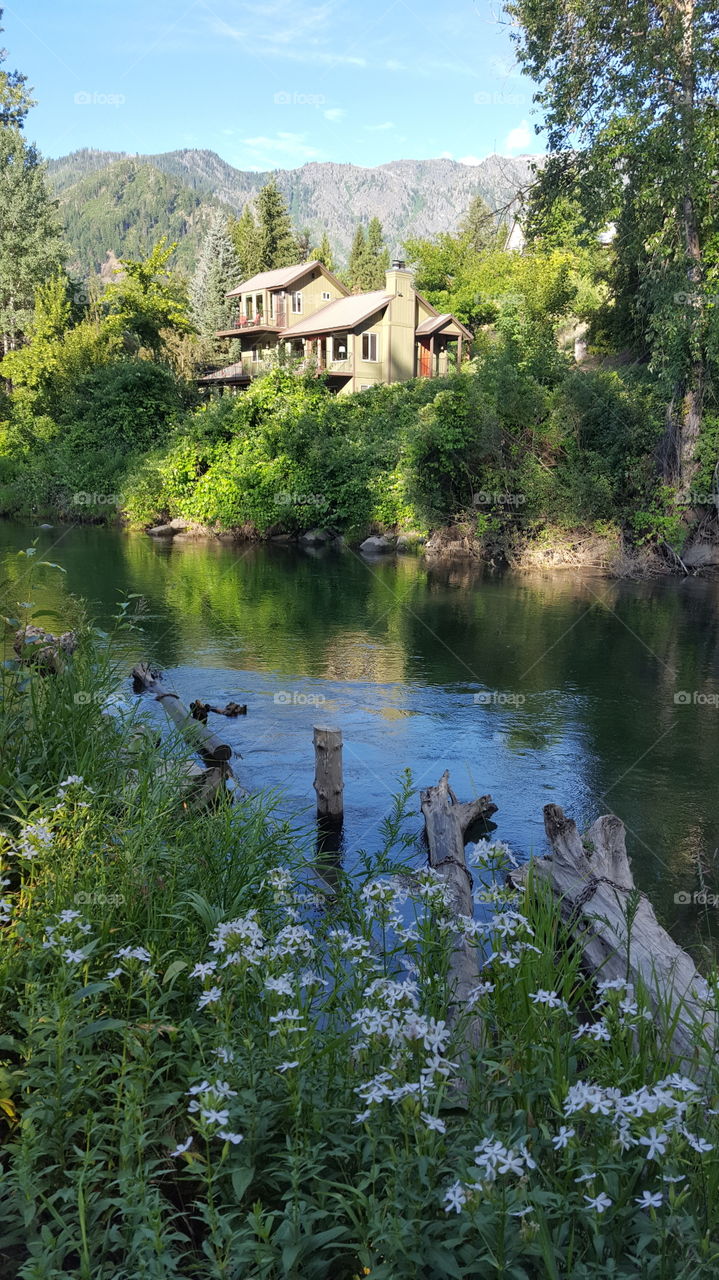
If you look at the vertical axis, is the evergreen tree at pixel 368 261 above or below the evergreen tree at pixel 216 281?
above

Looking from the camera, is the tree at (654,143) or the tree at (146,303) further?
the tree at (146,303)

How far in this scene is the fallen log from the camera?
7.17 meters

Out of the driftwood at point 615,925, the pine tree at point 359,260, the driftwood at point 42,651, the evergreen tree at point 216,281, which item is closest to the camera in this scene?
the driftwood at point 615,925

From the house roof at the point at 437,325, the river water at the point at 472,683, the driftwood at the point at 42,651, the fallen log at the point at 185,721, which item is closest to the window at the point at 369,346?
the house roof at the point at 437,325

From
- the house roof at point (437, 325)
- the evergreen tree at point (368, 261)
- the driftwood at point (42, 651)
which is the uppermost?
the evergreen tree at point (368, 261)

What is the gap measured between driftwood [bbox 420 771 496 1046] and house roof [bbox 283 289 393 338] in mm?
38150

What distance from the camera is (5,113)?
38375mm

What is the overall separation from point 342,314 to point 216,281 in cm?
2449

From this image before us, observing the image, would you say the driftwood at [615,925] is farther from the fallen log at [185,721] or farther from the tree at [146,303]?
the tree at [146,303]

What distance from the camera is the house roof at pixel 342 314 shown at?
140ft

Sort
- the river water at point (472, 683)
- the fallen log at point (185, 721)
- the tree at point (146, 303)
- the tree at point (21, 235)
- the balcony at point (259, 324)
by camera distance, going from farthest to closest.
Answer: the tree at point (21, 235) → the balcony at point (259, 324) → the tree at point (146, 303) → the river water at point (472, 683) → the fallen log at point (185, 721)

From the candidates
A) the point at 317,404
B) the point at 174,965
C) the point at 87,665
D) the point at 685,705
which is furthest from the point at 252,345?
the point at 174,965

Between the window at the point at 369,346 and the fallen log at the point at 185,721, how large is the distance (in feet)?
114

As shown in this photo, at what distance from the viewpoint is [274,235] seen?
210ft
